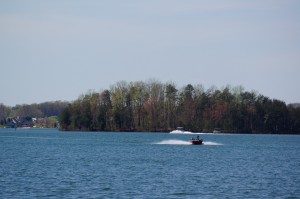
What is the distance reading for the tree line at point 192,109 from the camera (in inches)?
7530

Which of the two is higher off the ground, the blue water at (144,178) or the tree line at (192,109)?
the tree line at (192,109)

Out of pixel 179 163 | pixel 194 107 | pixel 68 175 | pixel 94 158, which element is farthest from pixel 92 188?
pixel 194 107

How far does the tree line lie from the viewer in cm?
19125

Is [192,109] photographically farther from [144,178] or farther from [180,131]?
[144,178]

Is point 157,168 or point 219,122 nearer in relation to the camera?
point 157,168

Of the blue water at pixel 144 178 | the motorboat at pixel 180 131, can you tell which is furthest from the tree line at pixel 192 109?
the blue water at pixel 144 178

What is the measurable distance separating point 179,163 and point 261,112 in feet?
412

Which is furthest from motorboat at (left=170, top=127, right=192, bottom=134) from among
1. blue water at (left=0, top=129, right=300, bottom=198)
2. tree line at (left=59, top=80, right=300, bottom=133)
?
blue water at (left=0, top=129, right=300, bottom=198)

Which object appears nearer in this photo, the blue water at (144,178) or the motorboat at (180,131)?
the blue water at (144,178)

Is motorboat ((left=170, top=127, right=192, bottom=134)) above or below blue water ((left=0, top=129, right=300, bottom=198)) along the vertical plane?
above

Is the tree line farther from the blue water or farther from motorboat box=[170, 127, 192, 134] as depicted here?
the blue water

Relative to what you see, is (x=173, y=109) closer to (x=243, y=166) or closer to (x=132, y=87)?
(x=132, y=87)

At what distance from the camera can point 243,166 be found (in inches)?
2655

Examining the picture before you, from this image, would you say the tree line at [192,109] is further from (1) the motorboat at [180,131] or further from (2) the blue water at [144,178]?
(2) the blue water at [144,178]
